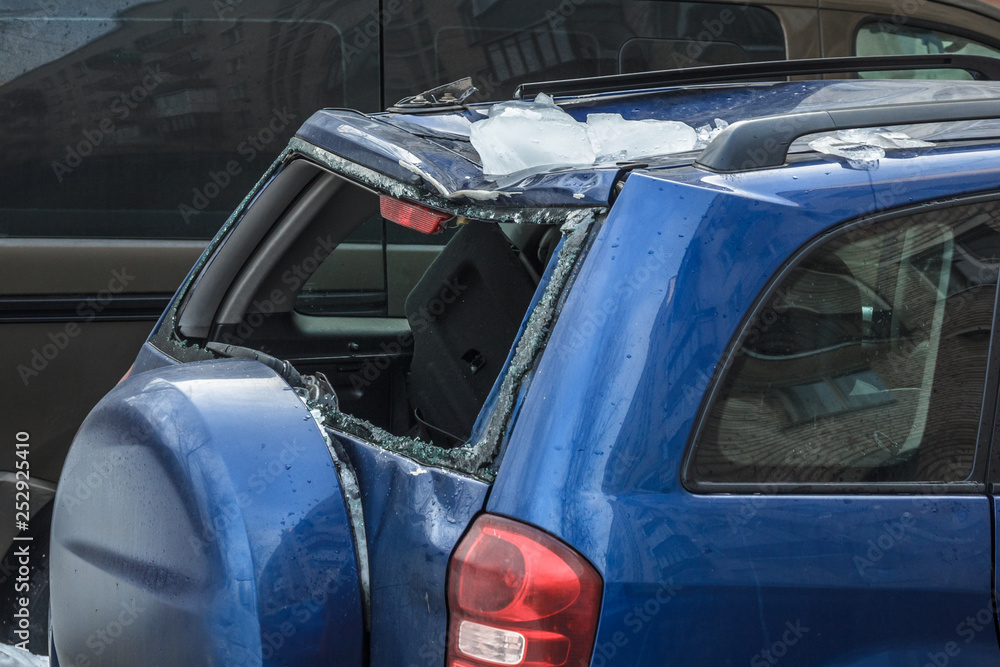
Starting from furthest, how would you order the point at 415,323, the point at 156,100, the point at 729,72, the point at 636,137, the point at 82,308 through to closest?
the point at 156,100 → the point at 82,308 → the point at 415,323 → the point at 729,72 → the point at 636,137

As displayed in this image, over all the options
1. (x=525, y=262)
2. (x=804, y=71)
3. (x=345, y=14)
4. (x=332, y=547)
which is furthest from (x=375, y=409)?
(x=345, y=14)

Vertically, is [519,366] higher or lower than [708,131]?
lower

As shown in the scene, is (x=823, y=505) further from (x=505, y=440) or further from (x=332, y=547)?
(x=332, y=547)

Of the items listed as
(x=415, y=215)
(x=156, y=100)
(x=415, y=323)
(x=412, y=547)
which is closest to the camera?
(x=412, y=547)

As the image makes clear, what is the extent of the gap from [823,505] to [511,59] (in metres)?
2.90

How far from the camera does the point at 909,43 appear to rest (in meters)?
4.44

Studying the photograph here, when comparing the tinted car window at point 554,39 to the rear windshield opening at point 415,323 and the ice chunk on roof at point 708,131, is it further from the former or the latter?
the ice chunk on roof at point 708,131

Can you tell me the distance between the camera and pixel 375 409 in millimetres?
2617

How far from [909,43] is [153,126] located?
133 inches

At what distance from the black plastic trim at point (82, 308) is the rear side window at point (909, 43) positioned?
3.25 meters

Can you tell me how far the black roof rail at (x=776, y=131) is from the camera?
1.43 meters

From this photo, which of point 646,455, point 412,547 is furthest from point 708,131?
point 412,547

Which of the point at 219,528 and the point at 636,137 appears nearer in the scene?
the point at 219,528

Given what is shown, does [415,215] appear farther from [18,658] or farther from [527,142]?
[18,658]
